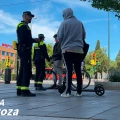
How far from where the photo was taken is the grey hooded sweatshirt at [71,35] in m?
8.00

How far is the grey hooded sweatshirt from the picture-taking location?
800 cm

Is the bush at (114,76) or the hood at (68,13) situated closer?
the hood at (68,13)

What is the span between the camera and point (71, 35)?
8.06 meters

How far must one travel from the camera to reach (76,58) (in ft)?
26.8

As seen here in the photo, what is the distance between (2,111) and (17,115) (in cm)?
46

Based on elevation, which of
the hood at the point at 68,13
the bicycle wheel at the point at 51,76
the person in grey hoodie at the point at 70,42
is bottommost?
the bicycle wheel at the point at 51,76

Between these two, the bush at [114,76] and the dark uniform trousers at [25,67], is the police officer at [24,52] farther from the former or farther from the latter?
the bush at [114,76]

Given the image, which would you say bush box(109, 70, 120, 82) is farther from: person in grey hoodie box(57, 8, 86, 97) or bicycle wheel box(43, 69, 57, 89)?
Result: person in grey hoodie box(57, 8, 86, 97)

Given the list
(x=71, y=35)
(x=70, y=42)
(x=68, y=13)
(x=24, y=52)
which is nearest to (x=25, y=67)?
A: (x=24, y=52)

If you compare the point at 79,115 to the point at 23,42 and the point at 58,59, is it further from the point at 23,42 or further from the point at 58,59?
the point at 58,59

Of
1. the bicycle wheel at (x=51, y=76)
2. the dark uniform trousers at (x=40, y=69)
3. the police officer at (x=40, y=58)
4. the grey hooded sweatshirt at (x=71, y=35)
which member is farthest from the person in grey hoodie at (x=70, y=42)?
the bicycle wheel at (x=51, y=76)

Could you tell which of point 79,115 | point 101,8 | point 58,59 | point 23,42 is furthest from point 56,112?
point 101,8

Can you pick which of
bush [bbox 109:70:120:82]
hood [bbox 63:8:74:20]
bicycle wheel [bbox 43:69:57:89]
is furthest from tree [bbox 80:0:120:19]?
hood [bbox 63:8:74:20]

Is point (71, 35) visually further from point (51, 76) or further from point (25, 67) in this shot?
point (51, 76)
